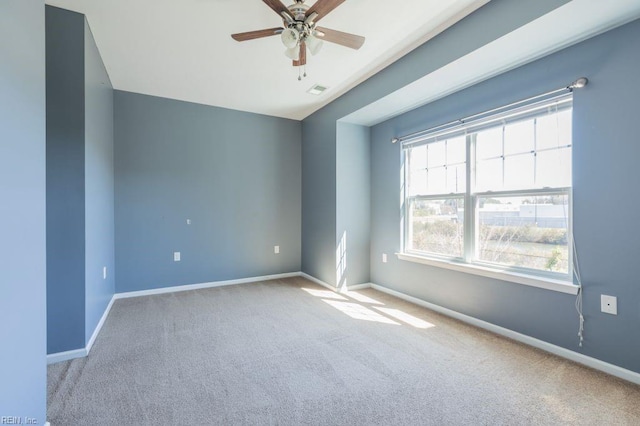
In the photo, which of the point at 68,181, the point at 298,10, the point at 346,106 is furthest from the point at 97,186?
the point at 346,106

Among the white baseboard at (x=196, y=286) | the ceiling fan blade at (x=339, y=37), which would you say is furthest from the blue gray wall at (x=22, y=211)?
the white baseboard at (x=196, y=286)

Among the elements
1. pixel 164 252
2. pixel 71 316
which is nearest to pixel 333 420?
pixel 71 316

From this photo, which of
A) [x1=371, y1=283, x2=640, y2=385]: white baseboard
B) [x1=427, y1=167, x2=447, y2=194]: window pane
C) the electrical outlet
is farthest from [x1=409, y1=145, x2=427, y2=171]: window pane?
the electrical outlet

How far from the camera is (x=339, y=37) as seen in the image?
210 centimetres

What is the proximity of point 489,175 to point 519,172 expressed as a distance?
27 centimetres

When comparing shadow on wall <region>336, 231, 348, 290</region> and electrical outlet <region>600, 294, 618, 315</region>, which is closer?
electrical outlet <region>600, 294, 618, 315</region>

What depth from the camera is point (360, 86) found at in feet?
11.3

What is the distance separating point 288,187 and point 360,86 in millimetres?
2057

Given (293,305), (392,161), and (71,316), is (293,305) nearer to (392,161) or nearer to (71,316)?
(71,316)

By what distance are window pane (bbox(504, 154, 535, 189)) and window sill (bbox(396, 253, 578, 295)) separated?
802 millimetres

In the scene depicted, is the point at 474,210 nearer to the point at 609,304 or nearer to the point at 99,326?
the point at 609,304

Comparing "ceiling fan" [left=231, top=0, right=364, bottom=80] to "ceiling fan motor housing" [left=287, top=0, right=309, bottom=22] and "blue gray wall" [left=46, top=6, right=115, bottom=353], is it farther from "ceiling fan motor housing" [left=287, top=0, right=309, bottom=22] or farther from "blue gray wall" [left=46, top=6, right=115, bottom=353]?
"blue gray wall" [left=46, top=6, right=115, bottom=353]

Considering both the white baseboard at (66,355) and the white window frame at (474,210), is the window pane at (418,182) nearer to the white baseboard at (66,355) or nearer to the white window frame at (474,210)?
the white window frame at (474,210)

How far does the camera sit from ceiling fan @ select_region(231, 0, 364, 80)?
5.91 ft
